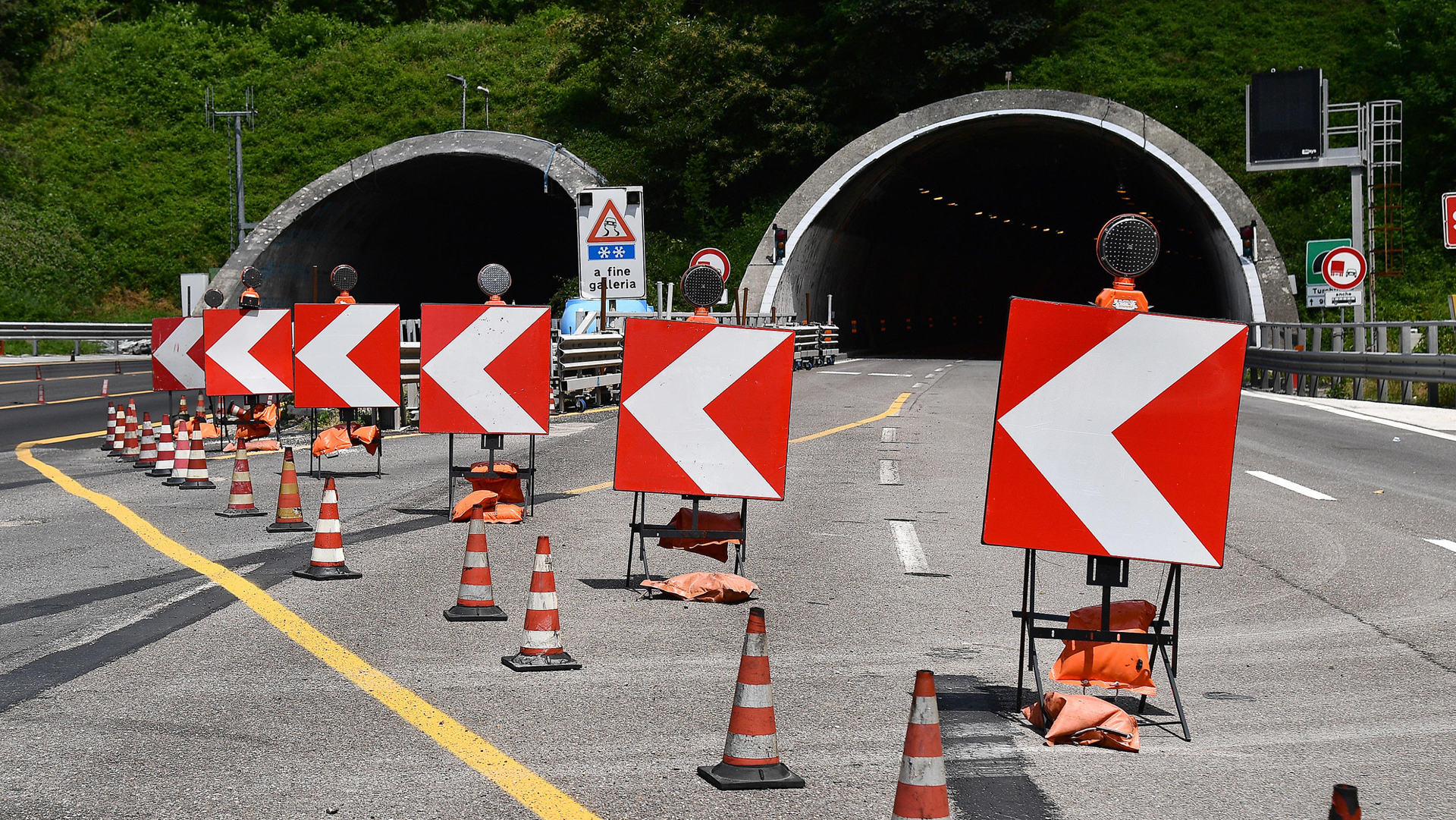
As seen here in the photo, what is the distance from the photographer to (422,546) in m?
10.1

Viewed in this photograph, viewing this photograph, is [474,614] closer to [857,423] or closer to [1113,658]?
[1113,658]

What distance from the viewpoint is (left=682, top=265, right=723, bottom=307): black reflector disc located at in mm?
10258

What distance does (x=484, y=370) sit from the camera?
11.9 m

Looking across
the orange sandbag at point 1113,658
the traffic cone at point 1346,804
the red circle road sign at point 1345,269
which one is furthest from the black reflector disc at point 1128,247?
the red circle road sign at point 1345,269

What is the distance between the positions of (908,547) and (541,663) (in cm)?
445

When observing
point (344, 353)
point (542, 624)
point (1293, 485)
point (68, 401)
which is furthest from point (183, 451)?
point (68, 401)

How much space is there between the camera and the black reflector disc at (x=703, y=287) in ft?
33.7

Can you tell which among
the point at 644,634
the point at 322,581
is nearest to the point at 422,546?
the point at 322,581

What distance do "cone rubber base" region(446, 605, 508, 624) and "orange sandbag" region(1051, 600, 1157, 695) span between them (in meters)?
3.27

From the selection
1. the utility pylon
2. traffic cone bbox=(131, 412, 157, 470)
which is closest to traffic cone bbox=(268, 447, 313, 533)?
traffic cone bbox=(131, 412, 157, 470)

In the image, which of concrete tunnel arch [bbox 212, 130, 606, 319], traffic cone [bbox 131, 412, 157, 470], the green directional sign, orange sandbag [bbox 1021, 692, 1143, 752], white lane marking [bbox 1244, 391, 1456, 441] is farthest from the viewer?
concrete tunnel arch [bbox 212, 130, 606, 319]

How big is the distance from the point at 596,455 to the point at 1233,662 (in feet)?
34.7

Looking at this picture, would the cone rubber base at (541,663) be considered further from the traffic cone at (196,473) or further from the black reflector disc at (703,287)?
the traffic cone at (196,473)

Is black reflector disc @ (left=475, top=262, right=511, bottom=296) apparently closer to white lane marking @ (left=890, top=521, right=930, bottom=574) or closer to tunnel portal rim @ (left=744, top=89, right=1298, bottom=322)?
white lane marking @ (left=890, top=521, right=930, bottom=574)
